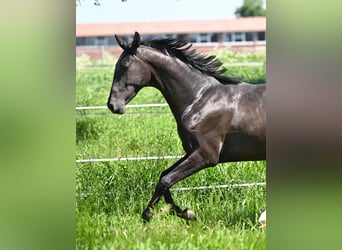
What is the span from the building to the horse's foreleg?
2.85 feet

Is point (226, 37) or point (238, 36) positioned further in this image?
Result: point (238, 36)

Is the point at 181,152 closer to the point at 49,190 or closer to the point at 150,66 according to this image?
the point at 150,66

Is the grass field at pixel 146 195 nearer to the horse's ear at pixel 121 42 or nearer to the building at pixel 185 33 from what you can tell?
the building at pixel 185 33

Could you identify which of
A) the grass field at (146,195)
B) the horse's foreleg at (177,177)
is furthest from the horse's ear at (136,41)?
the horse's foreleg at (177,177)

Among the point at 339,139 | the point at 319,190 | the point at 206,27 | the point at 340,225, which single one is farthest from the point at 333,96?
the point at 206,27

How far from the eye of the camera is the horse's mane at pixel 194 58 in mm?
3762

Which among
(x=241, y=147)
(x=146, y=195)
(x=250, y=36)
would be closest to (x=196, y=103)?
(x=241, y=147)

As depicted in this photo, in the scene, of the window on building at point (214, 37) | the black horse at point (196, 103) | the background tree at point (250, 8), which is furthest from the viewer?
the background tree at point (250, 8)

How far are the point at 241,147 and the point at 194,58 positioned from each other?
0.68 meters

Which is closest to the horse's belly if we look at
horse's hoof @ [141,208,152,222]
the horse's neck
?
the horse's neck

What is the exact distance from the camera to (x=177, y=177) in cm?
370

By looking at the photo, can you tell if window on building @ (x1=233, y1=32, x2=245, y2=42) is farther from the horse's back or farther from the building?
the horse's back

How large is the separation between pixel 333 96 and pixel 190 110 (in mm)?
969

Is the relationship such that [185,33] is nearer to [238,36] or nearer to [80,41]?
[80,41]
